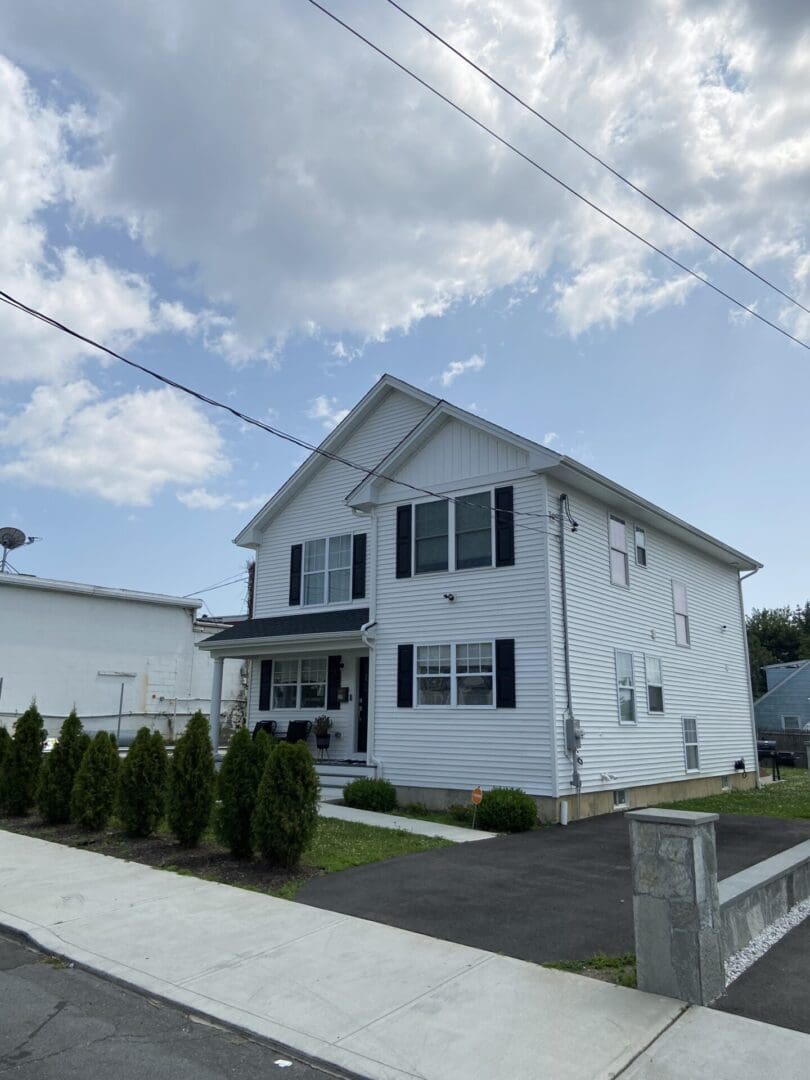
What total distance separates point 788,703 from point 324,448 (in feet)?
113

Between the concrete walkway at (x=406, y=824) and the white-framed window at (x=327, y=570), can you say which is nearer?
the concrete walkway at (x=406, y=824)

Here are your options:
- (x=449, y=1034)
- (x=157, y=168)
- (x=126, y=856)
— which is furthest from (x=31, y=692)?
(x=449, y=1034)

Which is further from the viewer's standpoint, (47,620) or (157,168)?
(47,620)

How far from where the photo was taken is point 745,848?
10.3m

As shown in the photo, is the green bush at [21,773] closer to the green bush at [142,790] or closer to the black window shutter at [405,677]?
the green bush at [142,790]

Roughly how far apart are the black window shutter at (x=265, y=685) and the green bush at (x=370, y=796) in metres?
5.34

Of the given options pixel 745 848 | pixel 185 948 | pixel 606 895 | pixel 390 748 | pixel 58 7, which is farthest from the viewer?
pixel 390 748

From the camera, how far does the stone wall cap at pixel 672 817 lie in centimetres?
481

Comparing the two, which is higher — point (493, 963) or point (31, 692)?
point (31, 692)

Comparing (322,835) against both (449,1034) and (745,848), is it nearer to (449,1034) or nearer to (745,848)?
(745,848)

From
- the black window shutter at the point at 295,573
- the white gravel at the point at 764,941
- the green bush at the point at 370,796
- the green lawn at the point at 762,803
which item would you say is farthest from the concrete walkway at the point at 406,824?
the black window shutter at the point at 295,573

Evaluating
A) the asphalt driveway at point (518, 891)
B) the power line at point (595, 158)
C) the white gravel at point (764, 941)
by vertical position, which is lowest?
the asphalt driveway at point (518, 891)

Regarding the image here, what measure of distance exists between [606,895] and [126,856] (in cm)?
554

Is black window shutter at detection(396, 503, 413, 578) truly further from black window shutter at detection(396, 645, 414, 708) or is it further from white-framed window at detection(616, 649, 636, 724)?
white-framed window at detection(616, 649, 636, 724)
